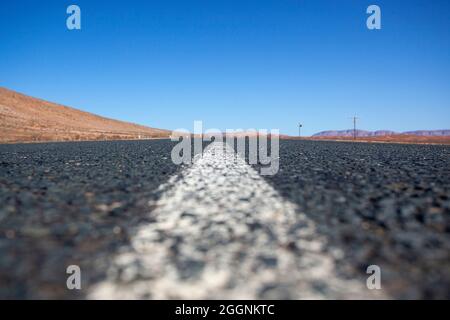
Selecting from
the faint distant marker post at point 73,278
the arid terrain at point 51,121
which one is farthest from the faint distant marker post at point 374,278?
the arid terrain at point 51,121

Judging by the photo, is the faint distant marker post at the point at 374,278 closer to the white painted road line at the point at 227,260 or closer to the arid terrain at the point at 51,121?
the white painted road line at the point at 227,260

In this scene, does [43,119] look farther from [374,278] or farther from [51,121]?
[374,278]

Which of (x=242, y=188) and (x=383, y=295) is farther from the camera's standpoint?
(x=242, y=188)

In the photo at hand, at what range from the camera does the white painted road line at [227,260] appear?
1.74 meters

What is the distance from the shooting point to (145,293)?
171 cm

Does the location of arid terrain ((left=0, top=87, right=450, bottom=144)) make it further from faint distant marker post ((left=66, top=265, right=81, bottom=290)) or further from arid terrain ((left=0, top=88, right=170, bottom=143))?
faint distant marker post ((left=66, top=265, right=81, bottom=290))

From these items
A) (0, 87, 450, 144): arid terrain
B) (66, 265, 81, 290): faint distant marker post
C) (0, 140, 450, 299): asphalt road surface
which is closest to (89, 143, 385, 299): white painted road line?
(0, 140, 450, 299): asphalt road surface

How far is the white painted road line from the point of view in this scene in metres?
1.74

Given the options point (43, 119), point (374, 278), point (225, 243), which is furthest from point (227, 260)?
point (43, 119)

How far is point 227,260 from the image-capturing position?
2.11 meters
